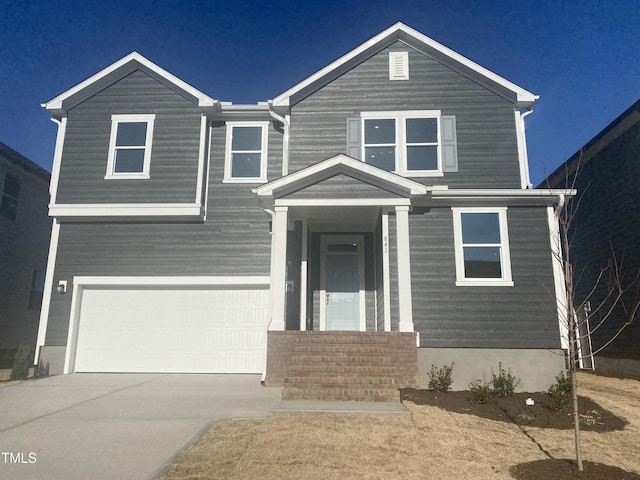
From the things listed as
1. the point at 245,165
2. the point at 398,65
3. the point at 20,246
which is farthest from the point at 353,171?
the point at 20,246

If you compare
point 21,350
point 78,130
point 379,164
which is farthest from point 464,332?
point 78,130

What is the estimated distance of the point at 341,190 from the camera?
930 cm

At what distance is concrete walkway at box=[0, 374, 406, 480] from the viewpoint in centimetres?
420

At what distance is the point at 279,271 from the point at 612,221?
11.1m

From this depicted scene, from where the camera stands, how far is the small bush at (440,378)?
8250 mm

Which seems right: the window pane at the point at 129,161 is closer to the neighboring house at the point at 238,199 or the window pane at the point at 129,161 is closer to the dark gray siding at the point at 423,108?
the neighboring house at the point at 238,199

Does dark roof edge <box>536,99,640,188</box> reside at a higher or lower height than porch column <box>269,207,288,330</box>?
higher

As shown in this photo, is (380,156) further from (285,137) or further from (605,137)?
(605,137)

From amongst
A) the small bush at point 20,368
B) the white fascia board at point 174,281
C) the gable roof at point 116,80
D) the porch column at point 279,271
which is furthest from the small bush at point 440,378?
the small bush at point 20,368

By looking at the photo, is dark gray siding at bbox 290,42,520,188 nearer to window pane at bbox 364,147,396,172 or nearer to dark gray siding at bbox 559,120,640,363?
window pane at bbox 364,147,396,172

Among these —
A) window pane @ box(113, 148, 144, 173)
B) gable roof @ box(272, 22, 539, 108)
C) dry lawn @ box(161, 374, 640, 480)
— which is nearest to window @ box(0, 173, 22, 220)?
window pane @ box(113, 148, 144, 173)

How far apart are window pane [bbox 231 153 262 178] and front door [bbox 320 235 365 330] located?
2741 mm

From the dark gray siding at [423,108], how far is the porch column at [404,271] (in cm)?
214

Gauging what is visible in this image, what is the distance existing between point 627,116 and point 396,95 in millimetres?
6833
